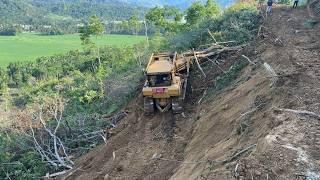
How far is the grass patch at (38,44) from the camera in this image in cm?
7975

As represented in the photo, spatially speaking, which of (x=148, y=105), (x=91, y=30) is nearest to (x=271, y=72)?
(x=148, y=105)

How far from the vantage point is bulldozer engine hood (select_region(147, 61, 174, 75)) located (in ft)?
48.7

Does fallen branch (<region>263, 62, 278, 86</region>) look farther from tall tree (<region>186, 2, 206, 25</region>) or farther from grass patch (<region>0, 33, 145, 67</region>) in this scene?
grass patch (<region>0, 33, 145, 67</region>)

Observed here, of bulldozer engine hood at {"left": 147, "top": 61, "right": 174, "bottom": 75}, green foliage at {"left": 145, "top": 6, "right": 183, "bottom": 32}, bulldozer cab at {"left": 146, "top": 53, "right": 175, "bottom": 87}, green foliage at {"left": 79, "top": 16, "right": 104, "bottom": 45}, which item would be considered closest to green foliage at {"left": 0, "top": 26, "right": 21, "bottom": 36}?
green foliage at {"left": 79, "top": 16, "right": 104, "bottom": 45}

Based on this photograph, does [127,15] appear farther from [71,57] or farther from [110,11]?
[71,57]

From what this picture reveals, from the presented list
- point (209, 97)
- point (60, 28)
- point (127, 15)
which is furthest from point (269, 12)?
point (127, 15)

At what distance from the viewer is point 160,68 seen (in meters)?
15.3

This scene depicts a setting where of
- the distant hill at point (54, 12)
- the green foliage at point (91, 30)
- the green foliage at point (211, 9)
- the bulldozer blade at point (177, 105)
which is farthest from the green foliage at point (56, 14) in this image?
the bulldozer blade at point (177, 105)

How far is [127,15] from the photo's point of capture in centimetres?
15100

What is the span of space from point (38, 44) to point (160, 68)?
83.1m

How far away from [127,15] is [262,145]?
14583 centimetres

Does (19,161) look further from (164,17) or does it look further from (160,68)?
(164,17)

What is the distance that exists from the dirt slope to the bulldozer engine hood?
1.53 metres

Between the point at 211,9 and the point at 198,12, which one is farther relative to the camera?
the point at 211,9
